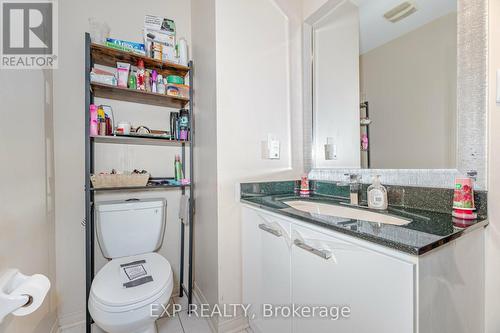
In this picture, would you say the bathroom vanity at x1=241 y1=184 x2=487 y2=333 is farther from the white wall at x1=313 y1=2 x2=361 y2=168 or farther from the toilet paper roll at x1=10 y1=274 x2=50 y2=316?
the toilet paper roll at x1=10 y1=274 x2=50 y2=316

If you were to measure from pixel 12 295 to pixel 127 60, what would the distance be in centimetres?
138

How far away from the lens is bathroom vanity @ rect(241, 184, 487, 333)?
1.80ft

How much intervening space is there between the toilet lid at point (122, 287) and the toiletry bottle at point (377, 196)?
1099mm

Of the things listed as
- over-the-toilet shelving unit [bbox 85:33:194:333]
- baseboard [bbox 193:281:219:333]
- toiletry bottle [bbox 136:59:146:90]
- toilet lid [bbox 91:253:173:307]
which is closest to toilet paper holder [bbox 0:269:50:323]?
toilet lid [bbox 91:253:173:307]

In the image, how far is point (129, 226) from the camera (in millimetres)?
1387

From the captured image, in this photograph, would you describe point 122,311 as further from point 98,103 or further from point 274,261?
point 98,103

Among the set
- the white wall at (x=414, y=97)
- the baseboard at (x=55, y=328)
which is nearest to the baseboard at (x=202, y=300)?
the baseboard at (x=55, y=328)

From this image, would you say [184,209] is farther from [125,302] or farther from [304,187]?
[304,187]

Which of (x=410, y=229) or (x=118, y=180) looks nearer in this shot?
(x=410, y=229)

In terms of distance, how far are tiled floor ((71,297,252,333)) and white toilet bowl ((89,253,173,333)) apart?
25 cm

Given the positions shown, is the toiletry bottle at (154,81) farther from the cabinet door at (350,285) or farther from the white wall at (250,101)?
the cabinet door at (350,285)

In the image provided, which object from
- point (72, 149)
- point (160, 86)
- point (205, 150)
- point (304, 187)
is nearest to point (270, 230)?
point (304, 187)

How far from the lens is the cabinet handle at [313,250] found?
29.6 inches

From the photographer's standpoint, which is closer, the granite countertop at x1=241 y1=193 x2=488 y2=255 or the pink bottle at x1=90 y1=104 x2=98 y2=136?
the granite countertop at x1=241 y1=193 x2=488 y2=255
